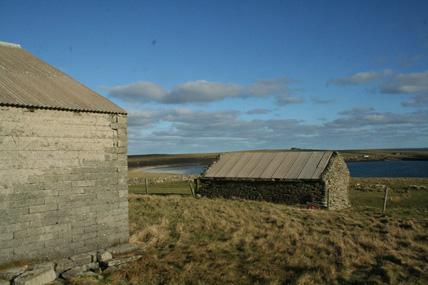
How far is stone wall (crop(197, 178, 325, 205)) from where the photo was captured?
2091 cm

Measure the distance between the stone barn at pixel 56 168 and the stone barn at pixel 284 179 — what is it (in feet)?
43.0

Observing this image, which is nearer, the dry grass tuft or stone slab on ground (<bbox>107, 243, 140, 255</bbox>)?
the dry grass tuft

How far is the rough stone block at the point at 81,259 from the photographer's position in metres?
9.00

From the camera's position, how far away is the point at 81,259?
29.8 ft

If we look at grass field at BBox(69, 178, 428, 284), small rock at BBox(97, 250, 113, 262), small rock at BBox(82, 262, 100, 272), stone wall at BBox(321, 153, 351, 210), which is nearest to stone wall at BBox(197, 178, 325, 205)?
stone wall at BBox(321, 153, 351, 210)

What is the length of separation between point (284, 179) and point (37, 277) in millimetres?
16273

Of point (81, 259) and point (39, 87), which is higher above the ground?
point (39, 87)

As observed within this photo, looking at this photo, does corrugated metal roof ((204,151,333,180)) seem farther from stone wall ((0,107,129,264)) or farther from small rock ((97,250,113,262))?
small rock ((97,250,113,262))

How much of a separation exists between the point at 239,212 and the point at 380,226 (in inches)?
236

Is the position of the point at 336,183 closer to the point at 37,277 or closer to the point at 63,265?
the point at 63,265

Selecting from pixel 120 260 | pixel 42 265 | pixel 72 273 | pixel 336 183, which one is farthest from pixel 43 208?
pixel 336 183

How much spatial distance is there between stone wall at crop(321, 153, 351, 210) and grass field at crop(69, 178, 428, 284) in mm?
4911

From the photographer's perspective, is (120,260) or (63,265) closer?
(63,265)

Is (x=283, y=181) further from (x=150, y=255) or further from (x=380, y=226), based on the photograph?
(x=150, y=255)
